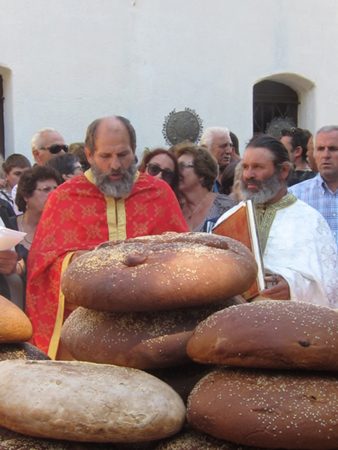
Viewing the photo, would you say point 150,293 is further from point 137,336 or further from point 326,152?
point 326,152

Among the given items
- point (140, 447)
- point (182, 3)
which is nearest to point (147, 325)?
point (140, 447)

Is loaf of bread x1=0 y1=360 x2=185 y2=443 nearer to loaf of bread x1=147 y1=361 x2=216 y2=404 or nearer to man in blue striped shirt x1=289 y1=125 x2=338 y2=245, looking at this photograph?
loaf of bread x1=147 y1=361 x2=216 y2=404

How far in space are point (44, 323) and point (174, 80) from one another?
24.4 ft

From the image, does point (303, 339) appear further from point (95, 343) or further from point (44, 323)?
point (44, 323)

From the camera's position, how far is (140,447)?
7.54 feet

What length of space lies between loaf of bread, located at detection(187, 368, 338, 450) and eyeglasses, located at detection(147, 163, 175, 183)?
3.54 metres

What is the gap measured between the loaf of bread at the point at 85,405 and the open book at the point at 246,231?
141 centimetres

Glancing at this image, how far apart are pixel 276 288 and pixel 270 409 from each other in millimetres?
1788

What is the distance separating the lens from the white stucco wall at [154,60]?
10.7 meters

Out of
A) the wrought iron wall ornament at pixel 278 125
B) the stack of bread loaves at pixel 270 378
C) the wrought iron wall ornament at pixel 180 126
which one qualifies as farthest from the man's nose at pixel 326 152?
the wrought iron wall ornament at pixel 278 125

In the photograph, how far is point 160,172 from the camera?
5703 mm

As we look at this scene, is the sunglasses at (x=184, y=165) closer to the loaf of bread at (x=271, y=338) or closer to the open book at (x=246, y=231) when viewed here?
the open book at (x=246, y=231)

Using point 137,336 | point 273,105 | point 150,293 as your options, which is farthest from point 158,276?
point 273,105

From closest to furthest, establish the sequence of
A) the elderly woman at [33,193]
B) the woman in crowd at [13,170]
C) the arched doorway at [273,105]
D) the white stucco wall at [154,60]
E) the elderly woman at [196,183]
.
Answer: the elderly woman at [33,193] → the elderly woman at [196,183] → the woman in crowd at [13,170] → the white stucco wall at [154,60] → the arched doorway at [273,105]
